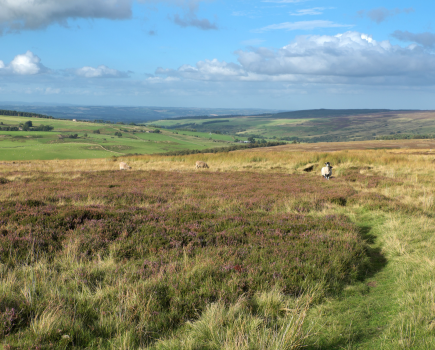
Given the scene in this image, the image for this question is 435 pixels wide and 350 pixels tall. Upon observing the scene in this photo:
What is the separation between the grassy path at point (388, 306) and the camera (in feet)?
12.2

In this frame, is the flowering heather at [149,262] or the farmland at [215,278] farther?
the flowering heather at [149,262]

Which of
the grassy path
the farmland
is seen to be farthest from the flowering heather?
the grassy path

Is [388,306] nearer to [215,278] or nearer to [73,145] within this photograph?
[215,278]

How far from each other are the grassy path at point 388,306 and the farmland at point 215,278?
2 cm

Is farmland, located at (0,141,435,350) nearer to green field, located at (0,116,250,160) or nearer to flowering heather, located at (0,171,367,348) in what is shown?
flowering heather, located at (0,171,367,348)

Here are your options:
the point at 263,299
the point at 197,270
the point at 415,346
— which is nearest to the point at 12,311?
the point at 197,270

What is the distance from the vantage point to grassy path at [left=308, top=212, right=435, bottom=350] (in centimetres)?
371

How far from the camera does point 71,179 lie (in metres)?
17.1

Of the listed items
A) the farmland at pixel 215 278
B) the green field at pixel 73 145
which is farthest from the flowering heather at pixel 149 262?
the green field at pixel 73 145

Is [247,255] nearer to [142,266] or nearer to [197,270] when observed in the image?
[197,270]

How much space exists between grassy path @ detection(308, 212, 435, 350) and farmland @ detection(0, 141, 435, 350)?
0.02 metres

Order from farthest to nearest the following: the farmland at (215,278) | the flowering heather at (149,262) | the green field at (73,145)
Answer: the green field at (73,145) → the flowering heather at (149,262) → the farmland at (215,278)

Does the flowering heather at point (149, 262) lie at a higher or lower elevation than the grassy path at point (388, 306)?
higher

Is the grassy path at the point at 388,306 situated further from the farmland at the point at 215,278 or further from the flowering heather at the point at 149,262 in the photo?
the flowering heather at the point at 149,262
